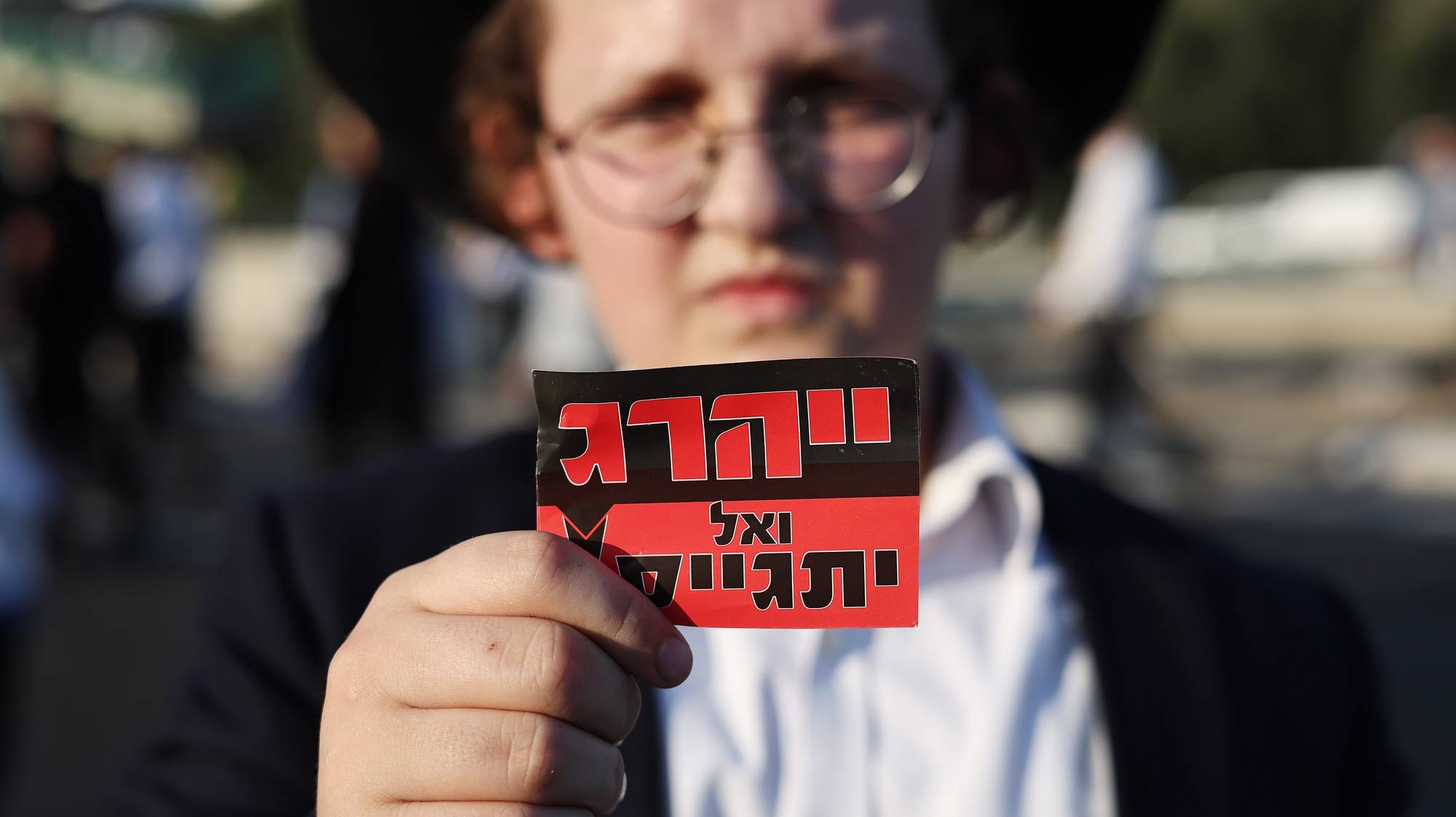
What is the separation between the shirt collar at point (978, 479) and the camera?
1.49m

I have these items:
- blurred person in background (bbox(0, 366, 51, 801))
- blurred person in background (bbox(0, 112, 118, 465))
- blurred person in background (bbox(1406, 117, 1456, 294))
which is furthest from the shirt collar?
blurred person in background (bbox(1406, 117, 1456, 294))

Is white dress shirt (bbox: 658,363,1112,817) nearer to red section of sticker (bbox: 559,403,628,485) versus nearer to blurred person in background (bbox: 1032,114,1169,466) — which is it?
red section of sticker (bbox: 559,403,628,485)

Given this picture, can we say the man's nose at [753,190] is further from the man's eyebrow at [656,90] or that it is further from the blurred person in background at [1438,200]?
the blurred person in background at [1438,200]

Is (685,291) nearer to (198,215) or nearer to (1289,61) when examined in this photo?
(198,215)

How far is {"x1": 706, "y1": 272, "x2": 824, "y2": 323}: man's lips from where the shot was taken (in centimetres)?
125

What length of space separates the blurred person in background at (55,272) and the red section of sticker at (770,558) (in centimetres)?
666

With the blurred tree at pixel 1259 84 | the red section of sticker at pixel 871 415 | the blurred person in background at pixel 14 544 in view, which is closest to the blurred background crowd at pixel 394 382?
the blurred person in background at pixel 14 544

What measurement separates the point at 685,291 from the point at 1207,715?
690 mm

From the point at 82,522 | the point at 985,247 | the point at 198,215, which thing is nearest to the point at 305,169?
the point at 198,215

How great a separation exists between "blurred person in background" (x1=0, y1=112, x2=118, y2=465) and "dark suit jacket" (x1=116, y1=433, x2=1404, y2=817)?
5975 millimetres

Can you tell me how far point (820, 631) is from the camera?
1.39 metres

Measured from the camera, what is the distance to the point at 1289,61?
86.4 feet

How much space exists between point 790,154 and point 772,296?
0.13 meters

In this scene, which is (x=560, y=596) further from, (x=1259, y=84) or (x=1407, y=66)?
(x=1259, y=84)
